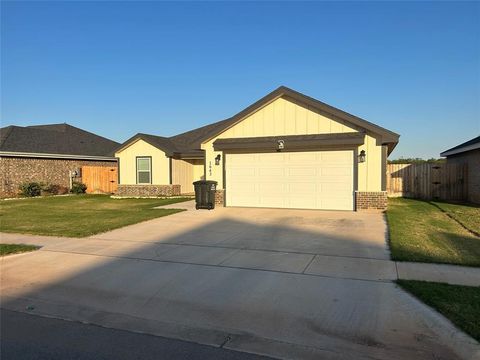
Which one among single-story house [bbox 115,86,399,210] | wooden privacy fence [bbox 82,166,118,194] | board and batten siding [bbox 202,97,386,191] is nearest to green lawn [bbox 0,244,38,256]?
single-story house [bbox 115,86,399,210]

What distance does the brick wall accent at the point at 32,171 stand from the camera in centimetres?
2500

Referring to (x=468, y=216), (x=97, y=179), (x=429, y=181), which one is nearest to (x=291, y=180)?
(x=468, y=216)

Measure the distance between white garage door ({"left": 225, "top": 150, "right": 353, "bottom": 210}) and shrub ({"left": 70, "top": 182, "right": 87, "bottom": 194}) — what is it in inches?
599

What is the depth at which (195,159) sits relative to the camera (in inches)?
1025

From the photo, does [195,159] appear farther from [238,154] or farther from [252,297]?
[252,297]

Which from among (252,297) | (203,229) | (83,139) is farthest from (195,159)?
(252,297)

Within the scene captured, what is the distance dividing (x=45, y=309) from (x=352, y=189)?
39.0 ft

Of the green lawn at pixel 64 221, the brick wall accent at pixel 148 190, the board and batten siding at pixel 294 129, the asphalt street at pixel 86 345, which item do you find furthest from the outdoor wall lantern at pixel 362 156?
the brick wall accent at pixel 148 190

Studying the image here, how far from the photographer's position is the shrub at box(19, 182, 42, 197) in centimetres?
2509

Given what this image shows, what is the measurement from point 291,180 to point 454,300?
10.9 meters

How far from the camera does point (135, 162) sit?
81.5 ft

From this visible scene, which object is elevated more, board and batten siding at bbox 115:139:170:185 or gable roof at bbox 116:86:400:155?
gable roof at bbox 116:86:400:155

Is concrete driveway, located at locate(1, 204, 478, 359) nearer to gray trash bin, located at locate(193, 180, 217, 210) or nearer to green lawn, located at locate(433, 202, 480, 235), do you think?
green lawn, located at locate(433, 202, 480, 235)

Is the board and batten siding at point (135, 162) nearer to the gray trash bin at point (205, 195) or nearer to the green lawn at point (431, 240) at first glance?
the gray trash bin at point (205, 195)
